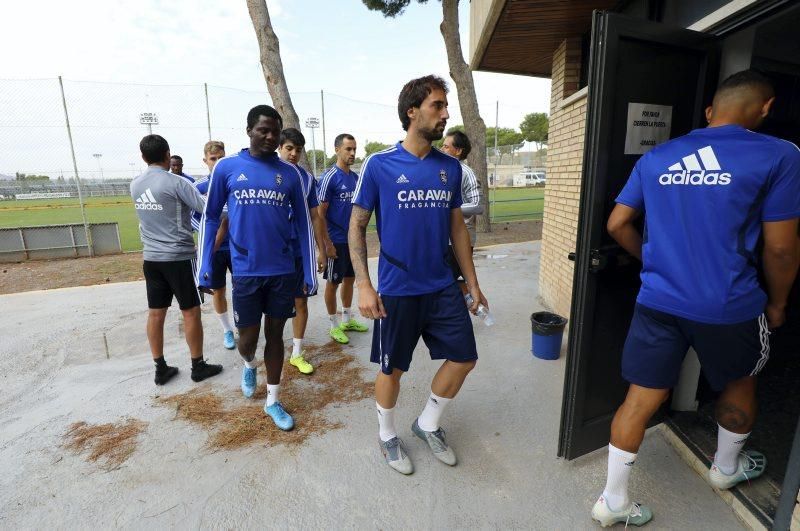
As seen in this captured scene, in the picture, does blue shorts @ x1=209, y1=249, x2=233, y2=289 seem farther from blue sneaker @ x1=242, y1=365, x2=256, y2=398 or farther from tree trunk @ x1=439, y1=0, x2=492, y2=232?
tree trunk @ x1=439, y1=0, x2=492, y2=232

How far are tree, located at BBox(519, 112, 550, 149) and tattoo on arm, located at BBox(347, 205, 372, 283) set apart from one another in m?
59.4

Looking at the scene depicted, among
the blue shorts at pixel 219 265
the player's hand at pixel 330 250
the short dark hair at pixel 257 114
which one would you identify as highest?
the short dark hair at pixel 257 114

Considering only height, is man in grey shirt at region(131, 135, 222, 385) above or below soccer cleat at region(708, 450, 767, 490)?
above

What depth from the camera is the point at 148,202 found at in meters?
3.23

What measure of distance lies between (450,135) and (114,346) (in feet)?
12.9

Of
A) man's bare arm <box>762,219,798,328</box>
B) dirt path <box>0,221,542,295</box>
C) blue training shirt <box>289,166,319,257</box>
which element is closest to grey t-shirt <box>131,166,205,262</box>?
blue training shirt <box>289,166,319,257</box>

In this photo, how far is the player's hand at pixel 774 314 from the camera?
1785 millimetres

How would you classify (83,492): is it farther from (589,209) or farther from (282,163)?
(589,209)

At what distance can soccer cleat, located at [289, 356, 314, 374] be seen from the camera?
144 inches

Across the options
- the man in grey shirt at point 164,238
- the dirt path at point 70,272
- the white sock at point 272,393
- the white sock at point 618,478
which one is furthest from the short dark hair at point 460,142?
the dirt path at point 70,272

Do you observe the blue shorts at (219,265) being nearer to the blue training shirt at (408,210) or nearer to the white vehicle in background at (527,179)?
the blue training shirt at (408,210)

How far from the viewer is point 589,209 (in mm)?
2094

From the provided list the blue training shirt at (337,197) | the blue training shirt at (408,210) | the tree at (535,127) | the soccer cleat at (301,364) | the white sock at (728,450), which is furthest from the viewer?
the tree at (535,127)

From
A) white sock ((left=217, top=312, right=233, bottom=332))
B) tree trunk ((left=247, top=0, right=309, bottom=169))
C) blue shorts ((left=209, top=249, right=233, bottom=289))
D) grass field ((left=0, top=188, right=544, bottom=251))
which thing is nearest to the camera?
blue shorts ((left=209, top=249, right=233, bottom=289))
